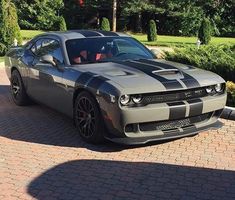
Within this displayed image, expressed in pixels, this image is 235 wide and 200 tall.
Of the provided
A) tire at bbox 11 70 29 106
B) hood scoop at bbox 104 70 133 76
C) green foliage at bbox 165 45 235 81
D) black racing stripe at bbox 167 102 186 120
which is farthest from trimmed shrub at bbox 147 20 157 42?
black racing stripe at bbox 167 102 186 120

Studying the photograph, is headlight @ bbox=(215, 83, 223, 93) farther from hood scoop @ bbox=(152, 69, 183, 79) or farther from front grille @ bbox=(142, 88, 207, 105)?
hood scoop @ bbox=(152, 69, 183, 79)

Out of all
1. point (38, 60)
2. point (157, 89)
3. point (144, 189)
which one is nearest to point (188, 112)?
point (157, 89)

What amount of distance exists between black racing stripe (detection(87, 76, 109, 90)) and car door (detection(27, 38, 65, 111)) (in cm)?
84

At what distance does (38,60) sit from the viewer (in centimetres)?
773

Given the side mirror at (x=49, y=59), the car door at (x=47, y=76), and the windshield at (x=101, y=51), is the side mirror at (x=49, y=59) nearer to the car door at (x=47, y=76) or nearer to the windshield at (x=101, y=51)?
the car door at (x=47, y=76)

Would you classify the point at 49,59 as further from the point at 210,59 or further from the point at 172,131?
the point at 210,59

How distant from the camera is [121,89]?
565 cm

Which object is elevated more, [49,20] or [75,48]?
[75,48]

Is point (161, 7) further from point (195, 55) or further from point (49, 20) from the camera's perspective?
point (195, 55)

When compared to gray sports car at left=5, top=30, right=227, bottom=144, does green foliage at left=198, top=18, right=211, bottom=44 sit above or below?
below

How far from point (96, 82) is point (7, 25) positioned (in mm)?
13259

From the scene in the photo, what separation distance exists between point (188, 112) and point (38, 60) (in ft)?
9.86

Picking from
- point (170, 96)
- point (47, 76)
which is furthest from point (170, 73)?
point (47, 76)

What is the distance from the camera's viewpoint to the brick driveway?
4.71 m
